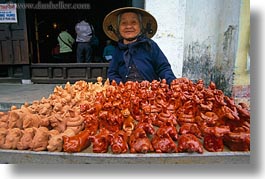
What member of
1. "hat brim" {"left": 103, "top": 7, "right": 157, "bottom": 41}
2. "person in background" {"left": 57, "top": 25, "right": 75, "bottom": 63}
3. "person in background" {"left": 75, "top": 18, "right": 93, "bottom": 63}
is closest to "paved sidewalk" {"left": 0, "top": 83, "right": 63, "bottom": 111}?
"person in background" {"left": 57, "top": 25, "right": 75, "bottom": 63}

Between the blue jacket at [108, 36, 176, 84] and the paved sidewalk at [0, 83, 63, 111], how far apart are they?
1.87 ft

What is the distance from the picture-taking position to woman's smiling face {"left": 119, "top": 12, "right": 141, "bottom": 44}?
4.91 feet

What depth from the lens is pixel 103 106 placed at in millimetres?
1032

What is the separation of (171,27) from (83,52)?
2.26ft

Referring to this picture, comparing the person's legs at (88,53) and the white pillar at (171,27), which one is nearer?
the white pillar at (171,27)

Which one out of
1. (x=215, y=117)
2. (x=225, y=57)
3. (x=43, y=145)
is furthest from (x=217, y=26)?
(x=43, y=145)

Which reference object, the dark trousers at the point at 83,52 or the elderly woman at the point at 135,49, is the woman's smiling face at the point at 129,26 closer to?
the elderly woman at the point at 135,49

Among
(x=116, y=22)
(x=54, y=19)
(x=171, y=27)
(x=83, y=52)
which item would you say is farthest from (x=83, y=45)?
(x=54, y=19)

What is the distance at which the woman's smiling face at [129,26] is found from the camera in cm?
150

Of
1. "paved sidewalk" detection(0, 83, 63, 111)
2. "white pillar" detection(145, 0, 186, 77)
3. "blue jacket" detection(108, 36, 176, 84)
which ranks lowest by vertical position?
"paved sidewalk" detection(0, 83, 63, 111)

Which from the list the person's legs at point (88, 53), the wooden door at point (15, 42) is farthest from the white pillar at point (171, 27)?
the wooden door at point (15, 42)

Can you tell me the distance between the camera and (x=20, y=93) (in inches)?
68.9

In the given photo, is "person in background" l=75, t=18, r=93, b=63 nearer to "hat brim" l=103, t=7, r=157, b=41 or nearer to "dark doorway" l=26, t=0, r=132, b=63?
"dark doorway" l=26, t=0, r=132, b=63

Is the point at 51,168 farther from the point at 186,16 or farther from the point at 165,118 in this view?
the point at 186,16
